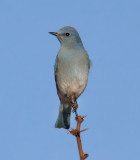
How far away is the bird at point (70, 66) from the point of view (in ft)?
20.2

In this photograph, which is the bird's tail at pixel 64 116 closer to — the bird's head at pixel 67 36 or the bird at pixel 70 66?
the bird at pixel 70 66

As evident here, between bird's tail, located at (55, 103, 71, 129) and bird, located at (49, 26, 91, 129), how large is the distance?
0.06 metres

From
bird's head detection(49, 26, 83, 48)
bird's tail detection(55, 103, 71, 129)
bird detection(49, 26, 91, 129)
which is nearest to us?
bird detection(49, 26, 91, 129)

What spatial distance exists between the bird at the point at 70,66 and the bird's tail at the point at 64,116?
2.5 inches

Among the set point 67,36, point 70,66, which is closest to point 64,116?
point 70,66

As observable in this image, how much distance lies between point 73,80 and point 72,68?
10.6 inches

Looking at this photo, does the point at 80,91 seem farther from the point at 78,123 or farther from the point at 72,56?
the point at 78,123

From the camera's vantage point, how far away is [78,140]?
3.13 metres

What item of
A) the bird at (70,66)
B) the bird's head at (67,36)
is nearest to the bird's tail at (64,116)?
the bird at (70,66)

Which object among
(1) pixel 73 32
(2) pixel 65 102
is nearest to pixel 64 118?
(2) pixel 65 102

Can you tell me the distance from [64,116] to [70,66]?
73.5 inches

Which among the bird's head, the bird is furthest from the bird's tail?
the bird's head

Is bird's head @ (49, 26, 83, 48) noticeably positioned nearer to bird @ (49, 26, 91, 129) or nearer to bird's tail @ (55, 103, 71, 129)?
bird @ (49, 26, 91, 129)

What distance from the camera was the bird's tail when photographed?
7094mm
